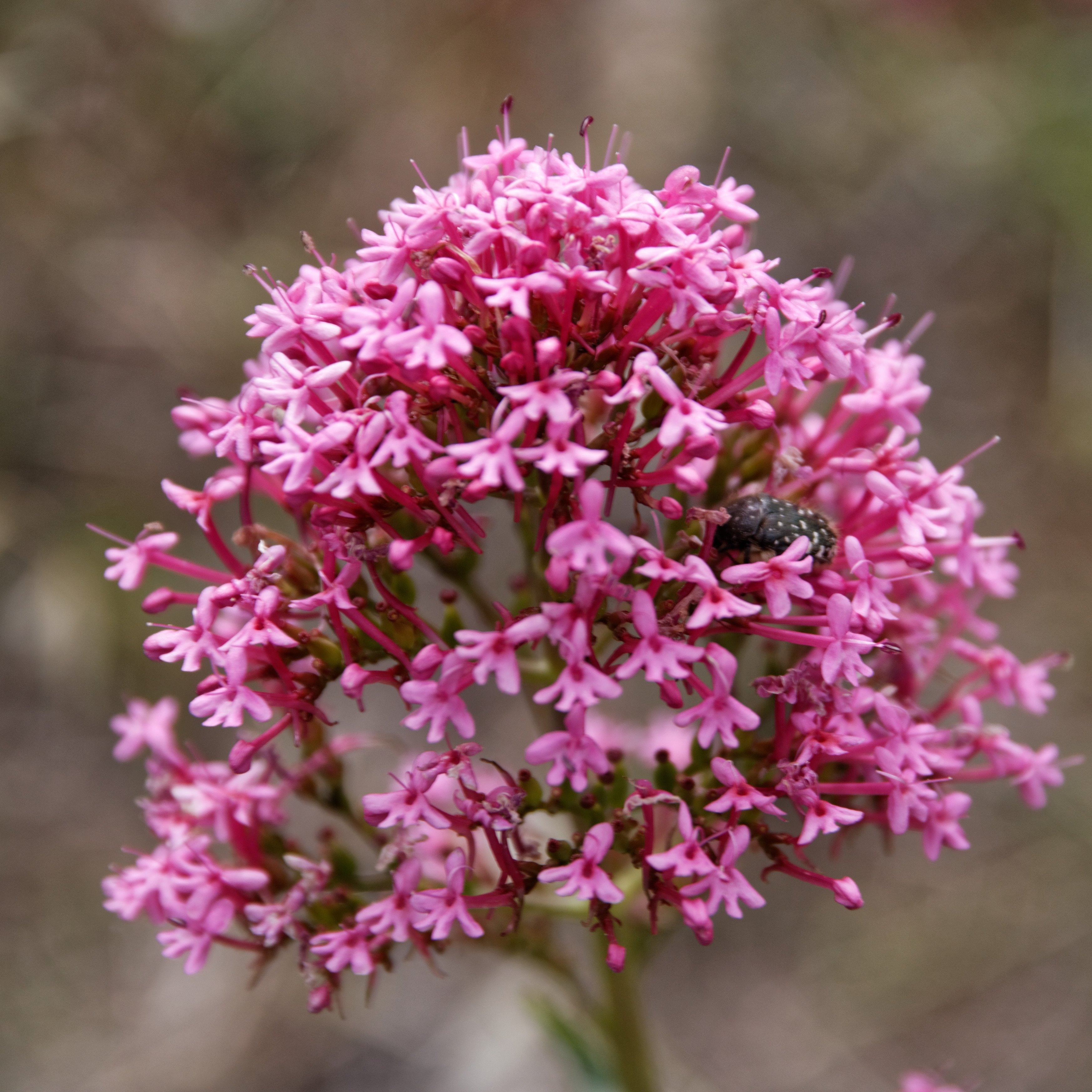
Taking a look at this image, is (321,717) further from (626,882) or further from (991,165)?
(991,165)

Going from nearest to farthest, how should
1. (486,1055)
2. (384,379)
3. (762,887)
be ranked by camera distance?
(384,379) → (486,1055) → (762,887)

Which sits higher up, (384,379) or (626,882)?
(384,379)

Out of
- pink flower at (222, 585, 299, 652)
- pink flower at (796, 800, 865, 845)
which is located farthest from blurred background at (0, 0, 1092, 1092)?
pink flower at (796, 800, 865, 845)

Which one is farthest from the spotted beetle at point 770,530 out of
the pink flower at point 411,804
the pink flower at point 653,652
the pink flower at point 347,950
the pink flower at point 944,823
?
the pink flower at point 347,950

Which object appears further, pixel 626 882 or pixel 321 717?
pixel 626 882

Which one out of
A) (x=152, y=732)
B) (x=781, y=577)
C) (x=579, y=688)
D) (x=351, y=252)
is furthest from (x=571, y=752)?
(x=351, y=252)

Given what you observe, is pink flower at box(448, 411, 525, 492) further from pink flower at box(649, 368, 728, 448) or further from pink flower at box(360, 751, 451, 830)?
pink flower at box(360, 751, 451, 830)

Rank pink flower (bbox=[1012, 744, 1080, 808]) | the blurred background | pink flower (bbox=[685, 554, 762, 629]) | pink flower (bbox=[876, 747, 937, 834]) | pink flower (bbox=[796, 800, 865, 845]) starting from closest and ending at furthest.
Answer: pink flower (bbox=[685, 554, 762, 629]) < pink flower (bbox=[796, 800, 865, 845]) < pink flower (bbox=[876, 747, 937, 834]) < pink flower (bbox=[1012, 744, 1080, 808]) < the blurred background

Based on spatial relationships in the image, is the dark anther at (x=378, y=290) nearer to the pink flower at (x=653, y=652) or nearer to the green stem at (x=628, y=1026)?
the pink flower at (x=653, y=652)

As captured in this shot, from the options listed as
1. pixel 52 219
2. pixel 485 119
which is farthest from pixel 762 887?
pixel 52 219
